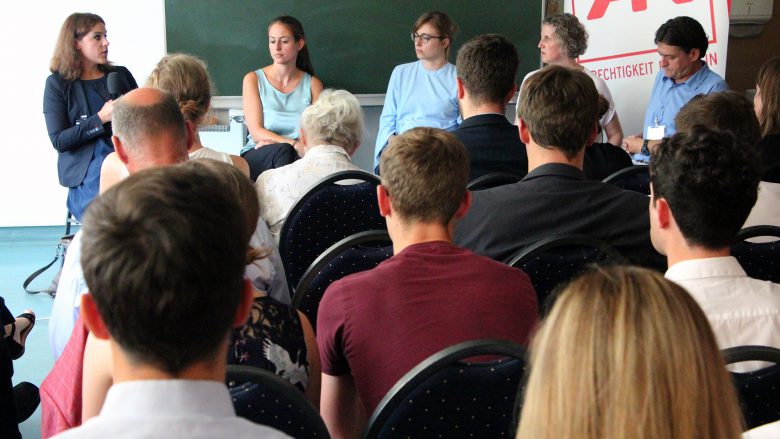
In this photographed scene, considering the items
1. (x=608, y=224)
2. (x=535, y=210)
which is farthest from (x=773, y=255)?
(x=535, y=210)

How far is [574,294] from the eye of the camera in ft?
2.76

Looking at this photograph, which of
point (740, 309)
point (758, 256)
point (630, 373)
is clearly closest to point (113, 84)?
point (758, 256)

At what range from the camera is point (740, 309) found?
1478 mm

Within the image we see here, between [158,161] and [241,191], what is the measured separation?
793 mm

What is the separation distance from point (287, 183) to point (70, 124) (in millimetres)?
2036

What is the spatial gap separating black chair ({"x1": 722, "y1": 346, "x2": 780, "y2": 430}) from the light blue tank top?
162 inches

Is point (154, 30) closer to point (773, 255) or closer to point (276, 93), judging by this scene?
point (276, 93)

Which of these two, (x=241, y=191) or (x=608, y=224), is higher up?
(x=241, y=191)

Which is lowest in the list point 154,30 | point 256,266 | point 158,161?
point 256,266

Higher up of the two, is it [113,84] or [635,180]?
[113,84]

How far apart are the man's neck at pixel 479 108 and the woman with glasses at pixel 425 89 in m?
1.78

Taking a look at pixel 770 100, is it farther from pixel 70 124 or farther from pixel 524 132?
pixel 70 124

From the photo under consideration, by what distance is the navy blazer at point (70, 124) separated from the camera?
4285 millimetres

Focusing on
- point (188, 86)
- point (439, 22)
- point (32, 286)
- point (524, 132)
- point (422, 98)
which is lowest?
point (32, 286)
